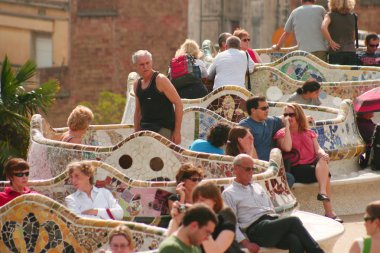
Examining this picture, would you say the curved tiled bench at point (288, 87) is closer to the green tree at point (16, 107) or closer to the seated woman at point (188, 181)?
the green tree at point (16, 107)

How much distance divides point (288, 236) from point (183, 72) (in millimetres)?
6613

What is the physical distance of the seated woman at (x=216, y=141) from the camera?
57.6 ft

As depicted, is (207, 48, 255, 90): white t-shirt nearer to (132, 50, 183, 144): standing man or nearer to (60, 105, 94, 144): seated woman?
(132, 50, 183, 144): standing man

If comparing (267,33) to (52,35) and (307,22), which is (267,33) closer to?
(52,35)

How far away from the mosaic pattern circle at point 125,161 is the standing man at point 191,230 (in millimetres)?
5154

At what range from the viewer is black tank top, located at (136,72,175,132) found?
18.4 m

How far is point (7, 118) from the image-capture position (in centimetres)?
2302

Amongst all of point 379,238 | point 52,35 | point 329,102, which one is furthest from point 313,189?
point 52,35

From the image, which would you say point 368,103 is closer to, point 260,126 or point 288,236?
point 260,126

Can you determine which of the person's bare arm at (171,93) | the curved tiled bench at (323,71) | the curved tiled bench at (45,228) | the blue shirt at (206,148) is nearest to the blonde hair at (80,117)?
the person's bare arm at (171,93)

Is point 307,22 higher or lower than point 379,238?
higher

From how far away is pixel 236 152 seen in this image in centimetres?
1720

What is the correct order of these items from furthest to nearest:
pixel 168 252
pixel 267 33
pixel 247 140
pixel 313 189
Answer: pixel 267 33
pixel 313 189
pixel 247 140
pixel 168 252

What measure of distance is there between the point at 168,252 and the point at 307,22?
11.9 metres
